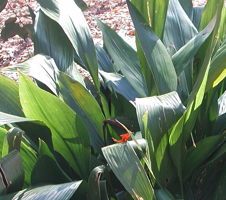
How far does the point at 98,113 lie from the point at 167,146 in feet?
0.88

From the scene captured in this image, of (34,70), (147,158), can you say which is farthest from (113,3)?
(147,158)

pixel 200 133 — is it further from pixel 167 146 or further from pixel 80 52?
pixel 80 52

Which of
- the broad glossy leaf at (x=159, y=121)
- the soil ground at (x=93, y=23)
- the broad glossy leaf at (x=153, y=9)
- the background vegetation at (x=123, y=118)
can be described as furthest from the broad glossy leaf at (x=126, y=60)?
the soil ground at (x=93, y=23)

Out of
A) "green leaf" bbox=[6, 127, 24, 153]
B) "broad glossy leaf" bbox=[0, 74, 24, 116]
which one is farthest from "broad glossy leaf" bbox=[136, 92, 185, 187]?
"broad glossy leaf" bbox=[0, 74, 24, 116]

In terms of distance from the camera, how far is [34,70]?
1.06 m

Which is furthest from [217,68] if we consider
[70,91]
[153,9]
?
[70,91]

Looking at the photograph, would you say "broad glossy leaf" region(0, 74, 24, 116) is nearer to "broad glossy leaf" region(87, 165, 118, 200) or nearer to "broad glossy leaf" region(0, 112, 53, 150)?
"broad glossy leaf" region(0, 112, 53, 150)

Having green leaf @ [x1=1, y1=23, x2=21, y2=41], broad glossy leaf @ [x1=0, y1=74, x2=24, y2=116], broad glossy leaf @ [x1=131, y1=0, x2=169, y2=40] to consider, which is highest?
broad glossy leaf @ [x1=131, y1=0, x2=169, y2=40]

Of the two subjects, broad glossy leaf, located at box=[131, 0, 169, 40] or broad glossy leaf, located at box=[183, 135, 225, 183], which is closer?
broad glossy leaf, located at box=[183, 135, 225, 183]

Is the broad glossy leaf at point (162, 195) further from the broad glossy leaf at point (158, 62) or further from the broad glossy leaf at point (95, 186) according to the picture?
the broad glossy leaf at point (158, 62)

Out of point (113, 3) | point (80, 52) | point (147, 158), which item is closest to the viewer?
point (147, 158)

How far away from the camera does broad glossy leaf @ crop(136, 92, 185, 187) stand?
83 cm

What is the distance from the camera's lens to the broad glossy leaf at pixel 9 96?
1001 mm

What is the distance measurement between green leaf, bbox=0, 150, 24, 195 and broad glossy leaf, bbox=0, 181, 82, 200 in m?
0.03
